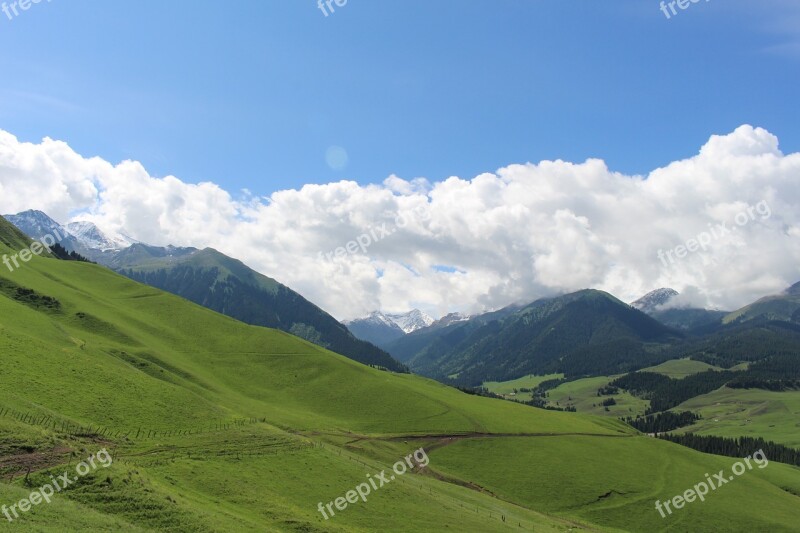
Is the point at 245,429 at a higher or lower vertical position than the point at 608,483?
higher

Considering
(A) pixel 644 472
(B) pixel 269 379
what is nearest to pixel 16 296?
(B) pixel 269 379

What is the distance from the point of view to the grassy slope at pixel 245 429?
52125 mm

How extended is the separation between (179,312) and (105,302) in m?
24.9

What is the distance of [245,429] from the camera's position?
8125cm

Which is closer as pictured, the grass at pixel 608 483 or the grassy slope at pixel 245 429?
the grassy slope at pixel 245 429

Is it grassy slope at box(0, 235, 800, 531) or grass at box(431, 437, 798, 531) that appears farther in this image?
grass at box(431, 437, 798, 531)

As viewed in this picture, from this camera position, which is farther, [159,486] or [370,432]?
[370,432]

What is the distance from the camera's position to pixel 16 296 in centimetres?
14088

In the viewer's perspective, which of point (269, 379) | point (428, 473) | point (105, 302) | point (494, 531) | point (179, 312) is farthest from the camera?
point (179, 312)

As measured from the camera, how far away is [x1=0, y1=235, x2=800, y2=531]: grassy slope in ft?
171

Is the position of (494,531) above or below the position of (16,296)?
below

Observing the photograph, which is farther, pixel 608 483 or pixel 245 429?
pixel 608 483

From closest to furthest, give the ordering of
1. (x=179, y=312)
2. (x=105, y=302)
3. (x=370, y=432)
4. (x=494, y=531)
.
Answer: (x=494, y=531), (x=370, y=432), (x=105, y=302), (x=179, y=312)

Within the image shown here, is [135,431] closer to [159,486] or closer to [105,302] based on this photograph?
[159,486]
